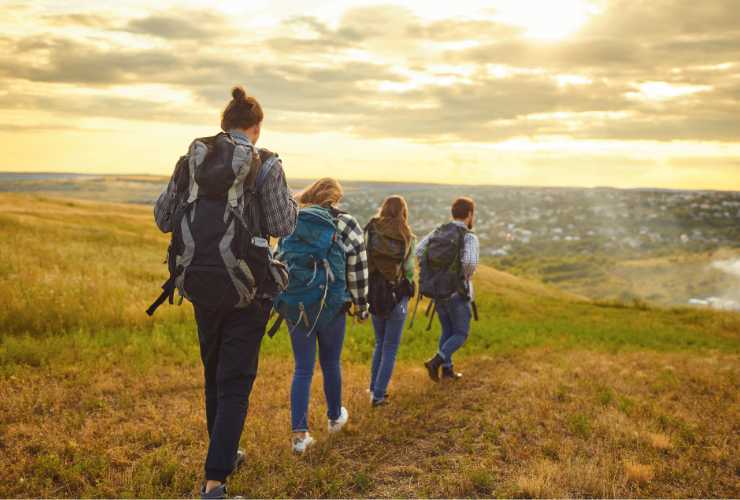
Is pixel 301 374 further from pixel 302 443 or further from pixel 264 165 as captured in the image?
pixel 264 165

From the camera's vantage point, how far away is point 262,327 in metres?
4.59

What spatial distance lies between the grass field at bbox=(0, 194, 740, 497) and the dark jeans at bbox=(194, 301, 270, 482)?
48 centimetres

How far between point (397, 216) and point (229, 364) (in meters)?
3.52

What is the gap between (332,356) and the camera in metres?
6.06

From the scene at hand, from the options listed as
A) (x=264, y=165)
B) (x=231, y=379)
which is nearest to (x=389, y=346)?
(x=231, y=379)

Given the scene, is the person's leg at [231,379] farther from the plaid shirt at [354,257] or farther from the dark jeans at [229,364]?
the plaid shirt at [354,257]

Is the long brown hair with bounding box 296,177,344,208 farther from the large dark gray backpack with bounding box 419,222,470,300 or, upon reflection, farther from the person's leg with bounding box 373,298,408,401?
the large dark gray backpack with bounding box 419,222,470,300

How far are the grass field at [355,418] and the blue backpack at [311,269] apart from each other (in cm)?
127

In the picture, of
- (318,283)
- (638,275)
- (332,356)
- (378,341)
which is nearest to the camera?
(318,283)

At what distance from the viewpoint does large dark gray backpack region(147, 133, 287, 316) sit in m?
4.22

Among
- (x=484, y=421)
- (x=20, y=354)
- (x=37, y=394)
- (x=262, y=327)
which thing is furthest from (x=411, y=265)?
(x=20, y=354)

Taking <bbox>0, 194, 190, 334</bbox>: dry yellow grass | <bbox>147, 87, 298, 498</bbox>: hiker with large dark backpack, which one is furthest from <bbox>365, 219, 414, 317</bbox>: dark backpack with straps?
<bbox>0, 194, 190, 334</bbox>: dry yellow grass

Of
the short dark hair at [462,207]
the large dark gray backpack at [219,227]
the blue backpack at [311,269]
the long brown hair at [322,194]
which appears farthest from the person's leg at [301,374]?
the short dark hair at [462,207]

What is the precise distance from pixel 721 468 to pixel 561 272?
543 ft
